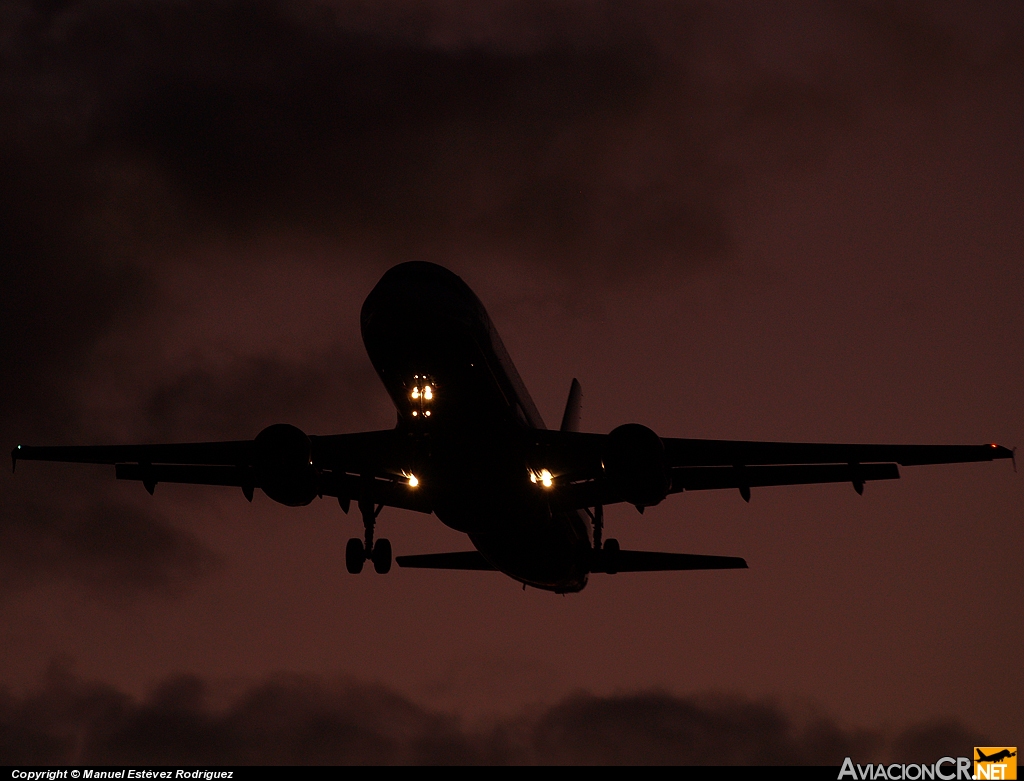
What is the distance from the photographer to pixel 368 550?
3969 centimetres

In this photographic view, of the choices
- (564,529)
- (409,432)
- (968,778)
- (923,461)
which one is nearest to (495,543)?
(564,529)

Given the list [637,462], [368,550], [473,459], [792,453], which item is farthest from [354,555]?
[792,453]

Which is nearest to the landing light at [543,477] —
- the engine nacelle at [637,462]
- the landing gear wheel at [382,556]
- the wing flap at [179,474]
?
the engine nacelle at [637,462]

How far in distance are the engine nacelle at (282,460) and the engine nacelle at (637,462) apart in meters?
8.54

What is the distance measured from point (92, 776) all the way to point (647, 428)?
16544 mm

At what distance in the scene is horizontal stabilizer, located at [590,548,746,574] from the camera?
40.1 m

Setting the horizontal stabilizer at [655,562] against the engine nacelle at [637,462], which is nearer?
the engine nacelle at [637,462]

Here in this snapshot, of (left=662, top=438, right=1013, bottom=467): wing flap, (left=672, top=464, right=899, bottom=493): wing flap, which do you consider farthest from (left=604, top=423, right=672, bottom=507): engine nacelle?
(left=672, top=464, right=899, bottom=493): wing flap

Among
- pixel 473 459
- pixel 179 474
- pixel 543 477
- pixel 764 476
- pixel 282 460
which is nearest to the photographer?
pixel 473 459

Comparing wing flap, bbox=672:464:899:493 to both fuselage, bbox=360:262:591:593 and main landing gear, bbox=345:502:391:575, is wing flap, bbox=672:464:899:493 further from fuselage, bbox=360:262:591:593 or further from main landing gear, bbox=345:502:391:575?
main landing gear, bbox=345:502:391:575

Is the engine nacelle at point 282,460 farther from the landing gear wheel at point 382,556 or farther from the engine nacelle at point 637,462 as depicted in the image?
the engine nacelle at point 637,462

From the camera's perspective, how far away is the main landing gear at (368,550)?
39562 mm

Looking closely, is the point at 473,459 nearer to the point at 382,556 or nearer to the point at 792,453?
the point at 382,556

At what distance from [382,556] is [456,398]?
31.5 ft
